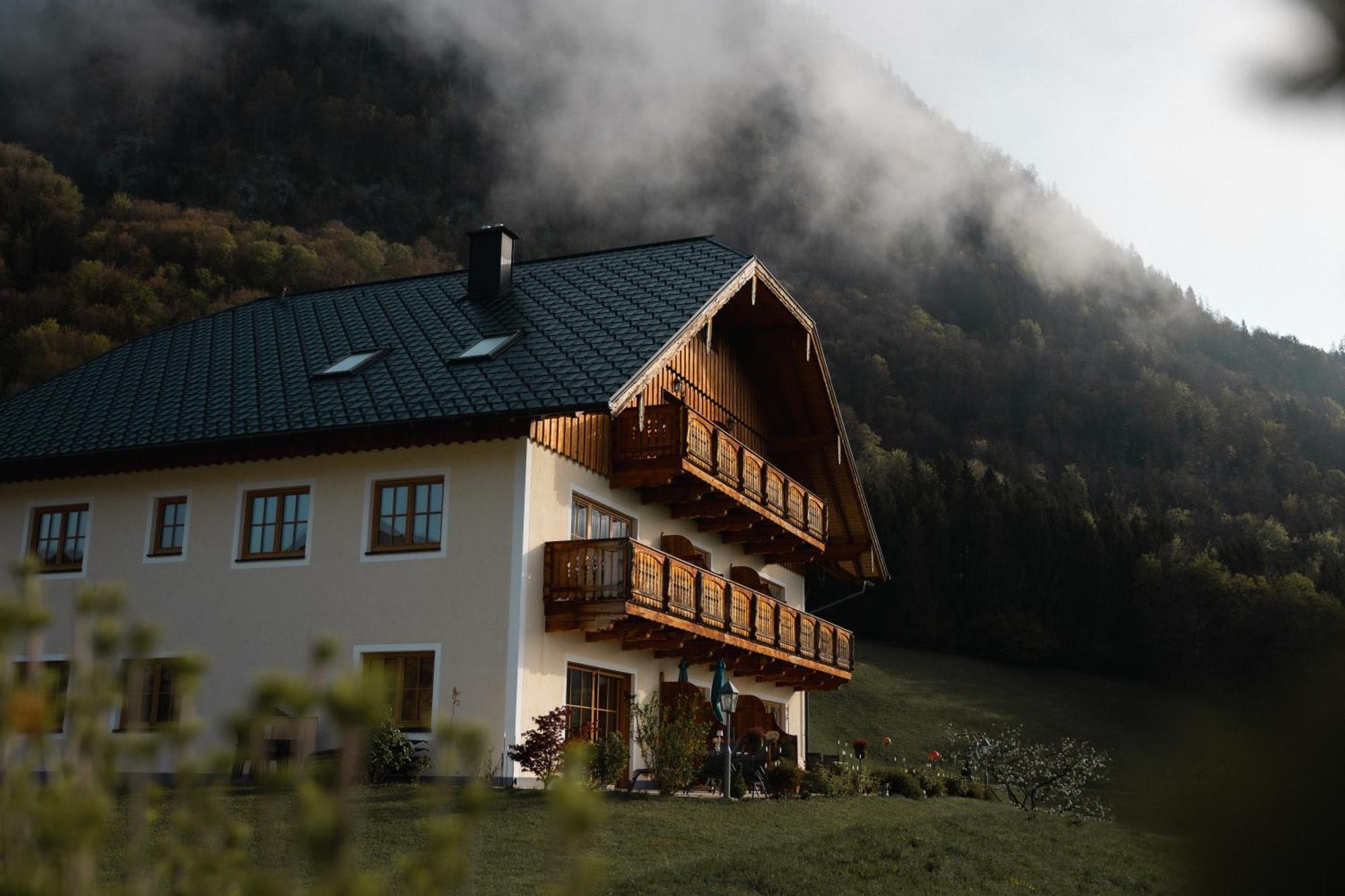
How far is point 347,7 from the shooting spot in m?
121

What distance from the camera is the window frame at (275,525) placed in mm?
19734

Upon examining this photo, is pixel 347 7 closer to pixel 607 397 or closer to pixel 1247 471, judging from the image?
pixel 1247 471

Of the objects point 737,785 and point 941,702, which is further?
point 941,702

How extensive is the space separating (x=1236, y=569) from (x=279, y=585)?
47825 mm

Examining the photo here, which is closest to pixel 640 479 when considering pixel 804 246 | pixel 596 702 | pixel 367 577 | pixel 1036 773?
pixel 596 702

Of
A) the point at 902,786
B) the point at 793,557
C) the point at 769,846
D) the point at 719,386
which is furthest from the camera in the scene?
the point at 793,557

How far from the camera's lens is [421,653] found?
18.5 meters

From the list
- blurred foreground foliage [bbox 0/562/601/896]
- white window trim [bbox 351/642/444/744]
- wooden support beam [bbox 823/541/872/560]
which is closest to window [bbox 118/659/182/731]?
white window trim [bbox 351/642/444/744]

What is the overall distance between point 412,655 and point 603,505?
12.7 ft

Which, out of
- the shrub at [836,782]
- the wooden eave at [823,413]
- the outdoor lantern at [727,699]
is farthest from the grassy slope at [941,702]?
the outdoor lantern at [727,699]

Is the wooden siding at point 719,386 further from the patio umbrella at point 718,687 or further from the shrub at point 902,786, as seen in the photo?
the shrub at point 902,786

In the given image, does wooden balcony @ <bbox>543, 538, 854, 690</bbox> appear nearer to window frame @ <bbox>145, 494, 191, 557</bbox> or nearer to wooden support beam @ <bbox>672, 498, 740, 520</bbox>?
wooden support beam @ <bbox>672, 498, 740, 520</bbox>

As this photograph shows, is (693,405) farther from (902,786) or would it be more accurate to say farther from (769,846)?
(769,846)

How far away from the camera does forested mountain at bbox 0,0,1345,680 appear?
190 feet
